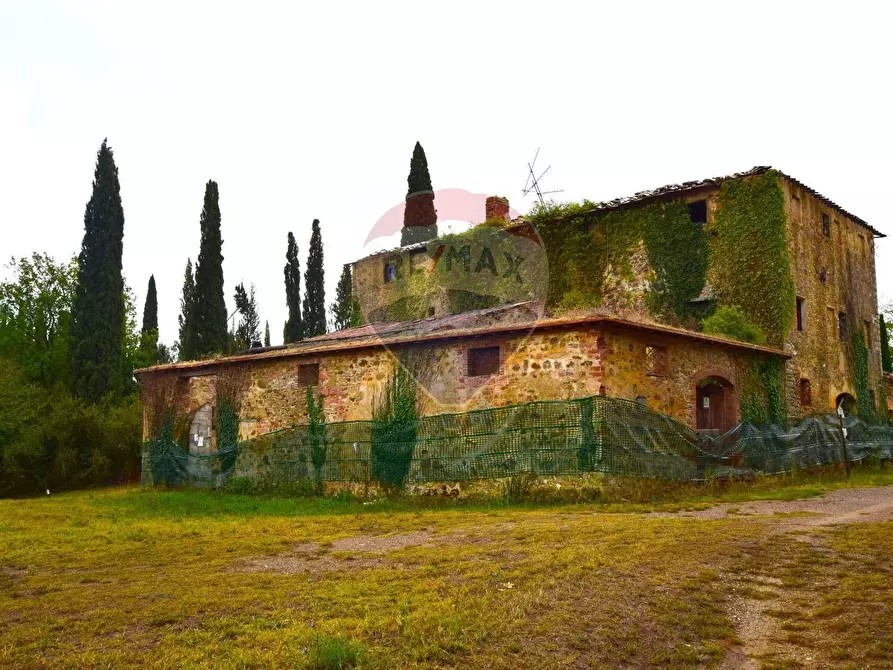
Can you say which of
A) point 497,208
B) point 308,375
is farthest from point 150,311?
point 308,375

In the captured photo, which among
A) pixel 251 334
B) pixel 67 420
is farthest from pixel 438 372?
pixel 251 334

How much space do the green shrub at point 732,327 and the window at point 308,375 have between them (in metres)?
10.9

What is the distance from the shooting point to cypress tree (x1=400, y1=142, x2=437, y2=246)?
3653cm

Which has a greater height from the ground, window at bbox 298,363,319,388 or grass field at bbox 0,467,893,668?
window at bbox 298,363,319,388

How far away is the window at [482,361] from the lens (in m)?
18.1

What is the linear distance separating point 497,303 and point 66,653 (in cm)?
2579

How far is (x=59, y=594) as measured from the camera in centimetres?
785

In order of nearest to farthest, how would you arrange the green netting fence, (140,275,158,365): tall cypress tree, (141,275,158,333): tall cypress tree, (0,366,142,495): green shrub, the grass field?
the grass field → the green netting fence → (0,366,142,495): green shrub → (140,275,158,365): tall cypress tree → (141,275,158,333): tall cypress tree

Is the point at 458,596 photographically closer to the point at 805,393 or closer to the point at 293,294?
the point at 805,393

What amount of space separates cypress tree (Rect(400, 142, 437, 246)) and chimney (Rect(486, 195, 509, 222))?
3905 millimetres

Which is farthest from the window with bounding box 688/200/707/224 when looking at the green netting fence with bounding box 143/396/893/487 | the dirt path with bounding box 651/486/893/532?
the dirt path with bounding box 651/486/893/532

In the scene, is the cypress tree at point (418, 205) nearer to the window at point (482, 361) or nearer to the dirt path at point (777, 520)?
the window at point (482, 361)

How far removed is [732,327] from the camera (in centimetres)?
2384

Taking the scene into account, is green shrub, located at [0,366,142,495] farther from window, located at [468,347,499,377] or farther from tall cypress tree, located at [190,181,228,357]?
window, located at [468,347,499,377]
